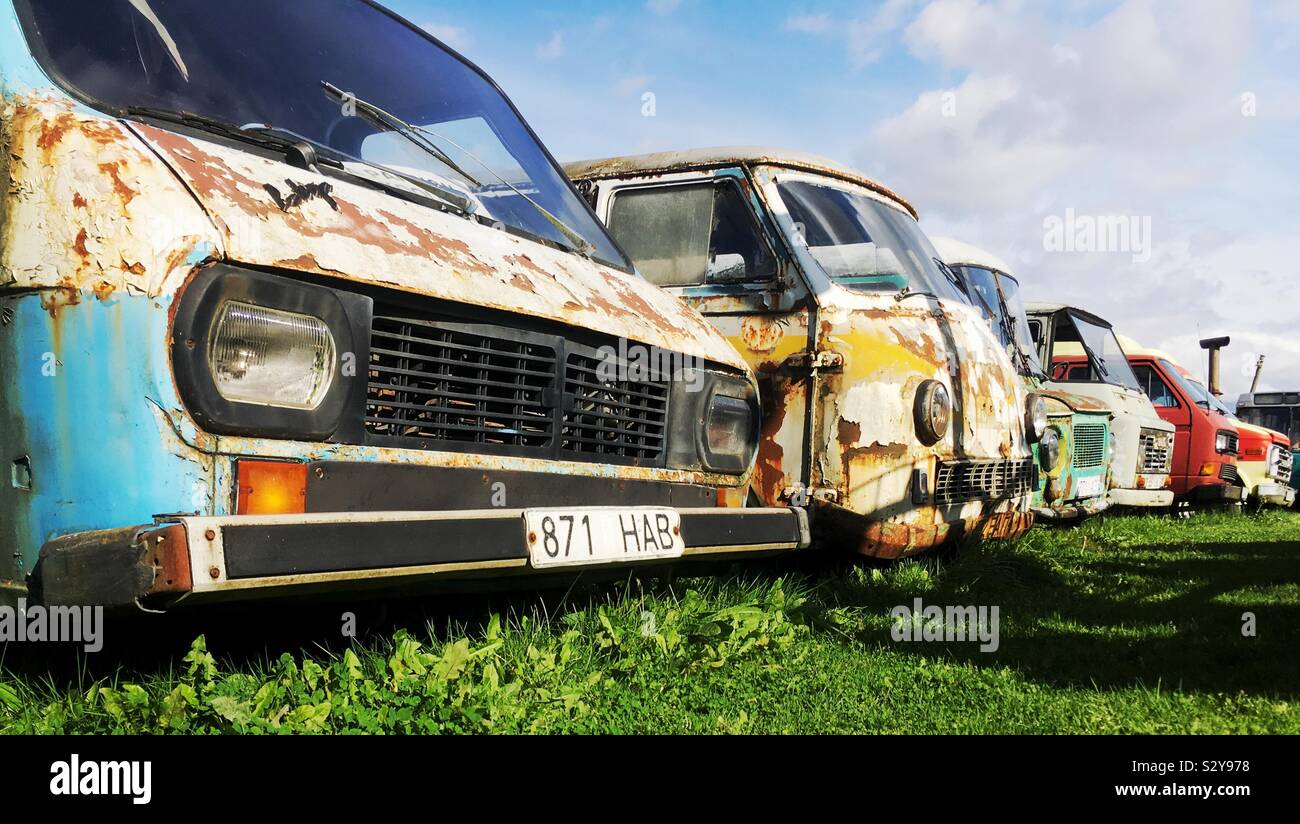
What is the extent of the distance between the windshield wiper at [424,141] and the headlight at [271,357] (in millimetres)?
1421

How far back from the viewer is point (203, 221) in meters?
2.38

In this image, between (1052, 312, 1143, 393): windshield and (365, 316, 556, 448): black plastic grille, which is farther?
(1052, 312, 1143, 393): windshield

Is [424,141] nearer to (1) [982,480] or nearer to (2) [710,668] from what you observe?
(2) [710,668]

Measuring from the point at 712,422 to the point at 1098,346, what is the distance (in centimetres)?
805

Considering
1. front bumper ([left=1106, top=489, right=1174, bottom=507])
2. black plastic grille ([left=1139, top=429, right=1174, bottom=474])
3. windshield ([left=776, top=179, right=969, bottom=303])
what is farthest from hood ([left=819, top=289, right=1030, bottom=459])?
black plastic grille ([left=1139, top=429, right=1174, bottom=474])

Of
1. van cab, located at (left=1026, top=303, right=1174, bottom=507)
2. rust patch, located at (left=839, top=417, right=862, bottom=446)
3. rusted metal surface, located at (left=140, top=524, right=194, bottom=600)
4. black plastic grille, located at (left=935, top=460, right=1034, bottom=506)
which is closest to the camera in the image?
rusted metal surface, located at (left=140, top=524, right=194, bottom=600)

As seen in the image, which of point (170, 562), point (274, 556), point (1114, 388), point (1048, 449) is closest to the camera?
point (170, 562)

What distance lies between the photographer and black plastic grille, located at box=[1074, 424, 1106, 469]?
8930 millimetres

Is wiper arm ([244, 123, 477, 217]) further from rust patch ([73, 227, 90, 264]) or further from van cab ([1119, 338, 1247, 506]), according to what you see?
van cab ([1119, 338, 1247, 506])

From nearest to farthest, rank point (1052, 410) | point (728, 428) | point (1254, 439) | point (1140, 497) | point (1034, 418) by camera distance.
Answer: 1. point (728, 428)
2. point (1034, 418)
3. point (1052, 410)
4. point (1140, 497)
5. point (1254, 439)

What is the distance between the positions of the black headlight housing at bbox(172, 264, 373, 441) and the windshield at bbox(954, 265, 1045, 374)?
24.4 feet

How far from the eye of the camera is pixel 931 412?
16.1 feet

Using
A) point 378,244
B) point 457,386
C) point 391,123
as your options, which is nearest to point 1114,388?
point 391,123
